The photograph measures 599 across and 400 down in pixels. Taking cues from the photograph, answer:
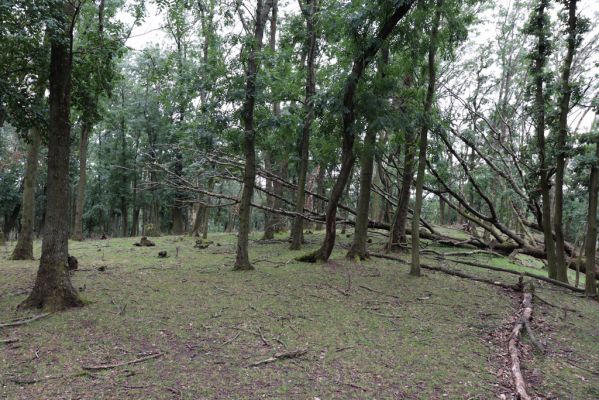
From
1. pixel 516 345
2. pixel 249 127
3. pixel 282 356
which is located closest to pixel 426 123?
pixel 249 127

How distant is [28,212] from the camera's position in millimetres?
9961

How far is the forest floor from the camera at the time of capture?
13.0 ft

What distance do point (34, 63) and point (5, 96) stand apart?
84 cm

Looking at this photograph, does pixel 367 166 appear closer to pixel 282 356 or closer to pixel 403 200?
pixel 403 200

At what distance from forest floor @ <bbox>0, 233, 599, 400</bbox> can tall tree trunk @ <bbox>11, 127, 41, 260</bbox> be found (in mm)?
1472

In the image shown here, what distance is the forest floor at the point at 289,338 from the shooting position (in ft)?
13.0

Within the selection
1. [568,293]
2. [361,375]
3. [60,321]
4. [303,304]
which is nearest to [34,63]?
[60,321]

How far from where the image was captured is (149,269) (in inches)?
350

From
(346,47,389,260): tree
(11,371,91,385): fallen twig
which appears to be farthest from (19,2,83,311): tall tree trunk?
(346,47,389,260): tree

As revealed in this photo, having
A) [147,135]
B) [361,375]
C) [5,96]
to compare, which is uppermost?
[147,135]

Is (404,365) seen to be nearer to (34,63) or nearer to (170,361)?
(170,361)

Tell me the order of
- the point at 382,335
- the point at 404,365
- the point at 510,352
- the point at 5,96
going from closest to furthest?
the point at 404,365 → the point at 510,352 → the point at 382,335 → the point at 5,96

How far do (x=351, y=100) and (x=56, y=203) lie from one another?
18.0 feet

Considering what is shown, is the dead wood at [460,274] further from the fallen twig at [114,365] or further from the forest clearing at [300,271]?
the fallen twig at [114,365]
